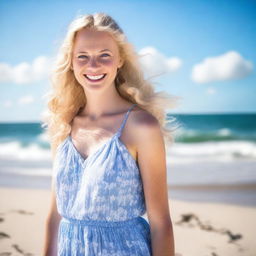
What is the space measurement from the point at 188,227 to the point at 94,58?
11.2 ft

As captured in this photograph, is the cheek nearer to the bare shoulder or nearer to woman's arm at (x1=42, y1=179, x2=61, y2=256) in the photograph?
the bare shoulder

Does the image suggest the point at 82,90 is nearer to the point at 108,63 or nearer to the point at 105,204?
the point at 108,63

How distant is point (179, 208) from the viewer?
5.76 m

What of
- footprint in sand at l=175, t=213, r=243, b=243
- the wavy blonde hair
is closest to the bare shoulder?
Answer: the wavy blonde hair

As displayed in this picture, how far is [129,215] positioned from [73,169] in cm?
36

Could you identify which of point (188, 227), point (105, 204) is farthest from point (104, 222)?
point (188, 227)

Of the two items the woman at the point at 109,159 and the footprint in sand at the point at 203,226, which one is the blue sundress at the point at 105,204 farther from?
the footprint in sand at the point at 203,226

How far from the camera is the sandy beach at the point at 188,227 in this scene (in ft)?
13.8

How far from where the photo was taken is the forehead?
2041 millimetres

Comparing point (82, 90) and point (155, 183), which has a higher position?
point (82, 90)

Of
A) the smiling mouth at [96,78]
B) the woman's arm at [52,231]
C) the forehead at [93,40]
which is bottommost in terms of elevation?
the woman's arm at [52,231]

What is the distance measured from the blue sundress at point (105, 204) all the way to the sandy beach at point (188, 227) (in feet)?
7.77

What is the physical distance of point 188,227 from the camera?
492 centimetres

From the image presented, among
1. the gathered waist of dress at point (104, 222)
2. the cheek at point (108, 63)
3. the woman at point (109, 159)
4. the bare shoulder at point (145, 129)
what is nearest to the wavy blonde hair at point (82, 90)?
the woman at point (109, 159)
